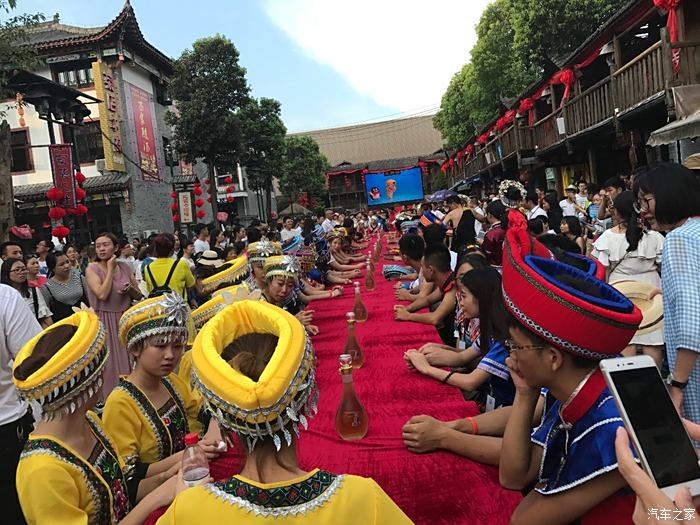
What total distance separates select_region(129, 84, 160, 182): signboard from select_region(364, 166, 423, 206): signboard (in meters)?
23.0

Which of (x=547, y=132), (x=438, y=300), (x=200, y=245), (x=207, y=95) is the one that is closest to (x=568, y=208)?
(x=547, y=132)

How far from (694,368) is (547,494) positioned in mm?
1216

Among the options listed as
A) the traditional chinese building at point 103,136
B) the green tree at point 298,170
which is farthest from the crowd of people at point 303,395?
the green tree at point 298,170

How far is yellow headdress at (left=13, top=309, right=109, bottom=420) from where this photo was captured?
1728 mm

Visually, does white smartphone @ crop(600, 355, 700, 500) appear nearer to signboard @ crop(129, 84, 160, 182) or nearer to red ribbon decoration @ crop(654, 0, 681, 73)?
red ribbon decoration @ crop(654, 0, 681, 73)

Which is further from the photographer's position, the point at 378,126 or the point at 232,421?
the point at 378,126

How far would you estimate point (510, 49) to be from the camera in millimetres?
25828

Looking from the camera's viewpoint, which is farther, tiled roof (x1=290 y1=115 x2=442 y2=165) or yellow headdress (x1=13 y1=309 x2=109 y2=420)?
tiled roof (x1=290 y1=115 x2=442 y2=165)

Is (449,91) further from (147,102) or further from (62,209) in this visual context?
(62,209)

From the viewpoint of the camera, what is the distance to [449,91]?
1431 inches

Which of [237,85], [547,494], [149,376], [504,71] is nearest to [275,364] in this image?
[547,494]

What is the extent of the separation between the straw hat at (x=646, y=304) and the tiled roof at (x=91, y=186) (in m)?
20.1

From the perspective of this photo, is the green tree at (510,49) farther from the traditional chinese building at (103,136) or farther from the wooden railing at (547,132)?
the traditional chinese building at (103,136)

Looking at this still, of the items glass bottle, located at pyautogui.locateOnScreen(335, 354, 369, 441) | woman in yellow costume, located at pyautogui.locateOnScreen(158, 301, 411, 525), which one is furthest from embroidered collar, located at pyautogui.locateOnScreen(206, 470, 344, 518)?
glass bottle, located at pyautogui.locateOnScreen(335, 354, 369, 441)
